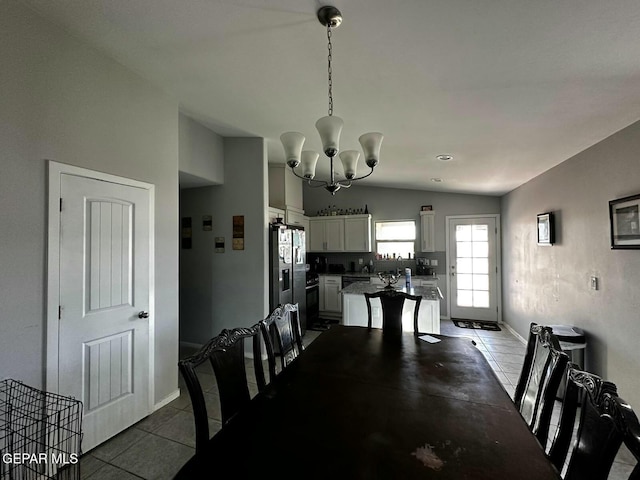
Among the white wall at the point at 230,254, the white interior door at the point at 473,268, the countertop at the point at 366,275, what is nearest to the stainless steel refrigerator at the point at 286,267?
the white wall at the point at 230,254

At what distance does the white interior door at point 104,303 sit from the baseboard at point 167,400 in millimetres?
101

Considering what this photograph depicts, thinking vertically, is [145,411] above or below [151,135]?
below

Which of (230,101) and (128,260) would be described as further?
(230,101)

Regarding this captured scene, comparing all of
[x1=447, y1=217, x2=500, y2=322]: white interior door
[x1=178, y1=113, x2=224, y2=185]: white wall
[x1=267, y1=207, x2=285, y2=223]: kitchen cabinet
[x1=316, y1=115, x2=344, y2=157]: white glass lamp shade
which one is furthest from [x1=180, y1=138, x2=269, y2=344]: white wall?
[x1=447, y1=217, x2=500, y2=322]: white interior door

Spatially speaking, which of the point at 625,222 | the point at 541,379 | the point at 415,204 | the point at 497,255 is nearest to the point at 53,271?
the point at 541,379

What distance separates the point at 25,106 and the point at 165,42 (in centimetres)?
95

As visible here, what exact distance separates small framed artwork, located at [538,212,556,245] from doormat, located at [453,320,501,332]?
1.98 meters

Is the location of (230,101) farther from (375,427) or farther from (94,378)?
(375,427)

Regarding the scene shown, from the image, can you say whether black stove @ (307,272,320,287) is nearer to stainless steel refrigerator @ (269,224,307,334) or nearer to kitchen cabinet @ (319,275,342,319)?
kitchen cabinet @ (319,275,342,319)

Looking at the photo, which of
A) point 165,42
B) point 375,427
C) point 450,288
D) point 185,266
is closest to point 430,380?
point 375,427

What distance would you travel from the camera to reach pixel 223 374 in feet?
4.64

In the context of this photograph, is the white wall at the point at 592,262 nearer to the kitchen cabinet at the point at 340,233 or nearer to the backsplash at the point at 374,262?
the backsplash at the point at 374,262

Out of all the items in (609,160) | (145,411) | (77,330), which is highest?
(609,160)

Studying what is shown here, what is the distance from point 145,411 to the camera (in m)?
2.47
